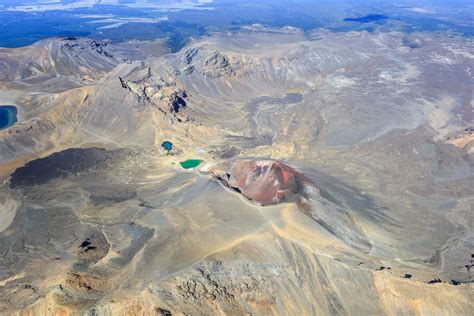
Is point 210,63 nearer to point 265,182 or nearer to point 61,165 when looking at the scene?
point 61,165

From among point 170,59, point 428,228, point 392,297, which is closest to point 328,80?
point 170,59

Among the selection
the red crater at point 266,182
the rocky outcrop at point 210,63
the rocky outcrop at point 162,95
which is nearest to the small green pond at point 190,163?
the red crater at point 266,182

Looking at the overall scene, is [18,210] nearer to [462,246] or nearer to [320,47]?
[462,246]

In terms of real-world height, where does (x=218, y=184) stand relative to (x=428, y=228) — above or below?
above

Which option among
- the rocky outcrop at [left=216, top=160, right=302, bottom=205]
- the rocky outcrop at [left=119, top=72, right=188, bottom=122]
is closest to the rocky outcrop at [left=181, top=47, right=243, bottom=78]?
the rocky outcrop at [left=119, top=72, right=188, bottom=122]

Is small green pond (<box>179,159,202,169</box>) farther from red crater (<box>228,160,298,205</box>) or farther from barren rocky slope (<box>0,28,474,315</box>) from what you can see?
red crater (<box>228,160,298,205</box>)

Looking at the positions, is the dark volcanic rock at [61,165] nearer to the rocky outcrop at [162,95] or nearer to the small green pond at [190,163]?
the small green pond at [190,163]

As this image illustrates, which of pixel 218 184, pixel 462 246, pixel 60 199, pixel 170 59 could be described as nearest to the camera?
pixel 462 246
